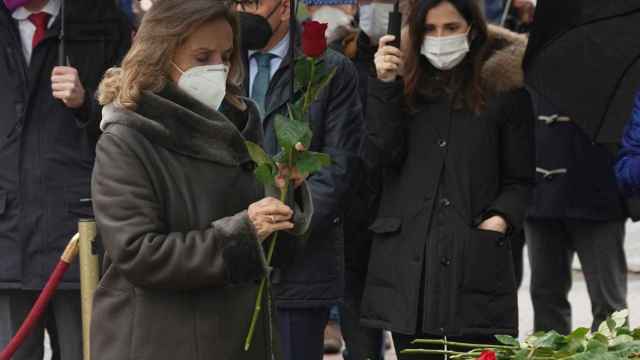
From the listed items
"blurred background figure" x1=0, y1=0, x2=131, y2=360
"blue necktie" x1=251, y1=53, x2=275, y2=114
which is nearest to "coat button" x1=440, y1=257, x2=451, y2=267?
"blue necktie" x1=251, y1=53, x2=275, y2=114

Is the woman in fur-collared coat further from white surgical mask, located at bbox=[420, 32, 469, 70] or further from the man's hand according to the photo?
the man's hand

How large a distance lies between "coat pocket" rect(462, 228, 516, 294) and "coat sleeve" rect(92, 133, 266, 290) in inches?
59.4

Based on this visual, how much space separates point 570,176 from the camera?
8789 mm

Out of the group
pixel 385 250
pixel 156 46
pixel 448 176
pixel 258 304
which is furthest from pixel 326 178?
pixel 156 46

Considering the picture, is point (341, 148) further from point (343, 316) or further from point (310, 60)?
point (310, 60)

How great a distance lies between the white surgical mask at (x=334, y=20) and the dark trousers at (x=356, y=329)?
1.23m

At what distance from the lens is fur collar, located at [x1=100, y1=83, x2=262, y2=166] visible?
499 centimetres

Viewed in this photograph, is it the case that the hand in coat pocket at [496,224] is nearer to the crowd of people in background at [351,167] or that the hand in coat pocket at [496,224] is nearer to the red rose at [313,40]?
the crowd of people in background at [351,167]

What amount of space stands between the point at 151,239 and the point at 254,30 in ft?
6.39

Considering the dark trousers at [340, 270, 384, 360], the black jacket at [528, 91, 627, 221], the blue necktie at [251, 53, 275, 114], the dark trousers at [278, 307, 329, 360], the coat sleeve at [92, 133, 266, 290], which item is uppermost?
the blue necktie at [251, 53, 275, 114]

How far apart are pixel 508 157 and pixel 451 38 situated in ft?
1.65

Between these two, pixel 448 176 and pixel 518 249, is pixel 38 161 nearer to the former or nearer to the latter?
pixel 448 176

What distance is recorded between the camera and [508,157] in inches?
254

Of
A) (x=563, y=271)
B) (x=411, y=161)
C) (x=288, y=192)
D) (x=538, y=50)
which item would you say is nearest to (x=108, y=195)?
(x=288, y=192)
